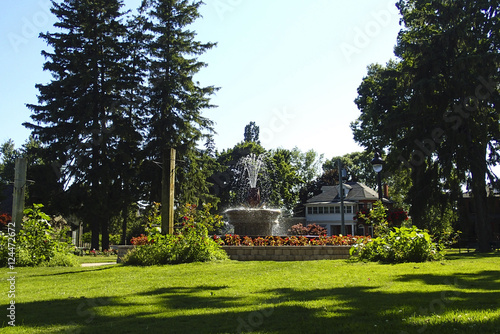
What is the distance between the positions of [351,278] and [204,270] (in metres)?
3.62

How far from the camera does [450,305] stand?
5.14 meters

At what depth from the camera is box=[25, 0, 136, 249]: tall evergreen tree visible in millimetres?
27344

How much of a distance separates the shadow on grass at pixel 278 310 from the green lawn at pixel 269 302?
0.03ft

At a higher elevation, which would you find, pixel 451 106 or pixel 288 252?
pixel 451 106

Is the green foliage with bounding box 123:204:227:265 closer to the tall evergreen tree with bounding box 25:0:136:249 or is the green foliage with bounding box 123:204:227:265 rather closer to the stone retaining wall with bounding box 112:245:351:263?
the stone retaining wall with bounding box 112:245:351:263

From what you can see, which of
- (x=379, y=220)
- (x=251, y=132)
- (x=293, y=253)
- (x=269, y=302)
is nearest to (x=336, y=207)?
(x=251, y=132)

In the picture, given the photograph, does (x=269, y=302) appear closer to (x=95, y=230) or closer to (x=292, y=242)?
(x=292, y=242)

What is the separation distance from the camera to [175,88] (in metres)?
29.0

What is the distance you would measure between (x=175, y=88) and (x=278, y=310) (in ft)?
83.4

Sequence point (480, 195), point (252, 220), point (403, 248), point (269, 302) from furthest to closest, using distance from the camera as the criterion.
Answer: point (480, 195)
point (252, 220)
point (403, 248)
point (269, 302)

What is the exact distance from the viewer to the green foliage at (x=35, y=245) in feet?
41.1

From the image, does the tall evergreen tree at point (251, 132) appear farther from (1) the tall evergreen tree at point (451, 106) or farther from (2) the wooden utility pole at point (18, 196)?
(2) the wooden utility pole at point (18, 196)

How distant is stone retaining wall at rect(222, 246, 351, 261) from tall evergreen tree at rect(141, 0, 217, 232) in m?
16.0

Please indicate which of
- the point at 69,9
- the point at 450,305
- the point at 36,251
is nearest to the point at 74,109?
the point at 69,9
